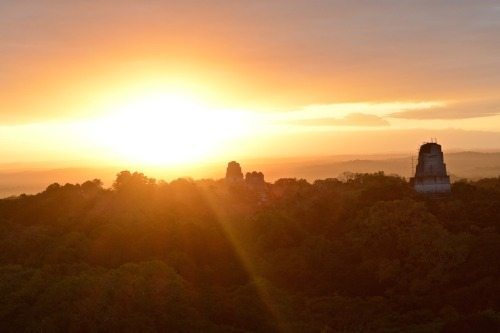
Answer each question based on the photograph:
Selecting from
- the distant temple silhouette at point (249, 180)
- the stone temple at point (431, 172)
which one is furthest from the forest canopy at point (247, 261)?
the distant temple silhouette at point (249, 180)

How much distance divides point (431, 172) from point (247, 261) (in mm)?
28509

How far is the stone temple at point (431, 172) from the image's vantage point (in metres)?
70.5

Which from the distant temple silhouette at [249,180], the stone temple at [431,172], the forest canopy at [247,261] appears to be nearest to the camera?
the forest canopy at [247,261]

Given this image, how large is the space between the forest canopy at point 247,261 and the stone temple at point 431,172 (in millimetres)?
1813

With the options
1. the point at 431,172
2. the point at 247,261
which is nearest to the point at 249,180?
the point at 431,172

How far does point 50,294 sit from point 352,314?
64.2 feet

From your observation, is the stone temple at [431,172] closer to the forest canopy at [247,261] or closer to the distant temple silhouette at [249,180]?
the forest canopy at [247,261]

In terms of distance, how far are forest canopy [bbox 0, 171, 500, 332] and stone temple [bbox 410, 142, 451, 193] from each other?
1.81 metres

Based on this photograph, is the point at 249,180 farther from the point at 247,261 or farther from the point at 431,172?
the point at 247,261

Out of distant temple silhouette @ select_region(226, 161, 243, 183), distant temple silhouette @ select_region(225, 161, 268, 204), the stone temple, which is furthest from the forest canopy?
distant temple silhouette @ select_region(226, 161, 243, 183)

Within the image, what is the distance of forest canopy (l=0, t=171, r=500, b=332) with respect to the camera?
3947cm

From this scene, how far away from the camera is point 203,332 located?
37.7 metres

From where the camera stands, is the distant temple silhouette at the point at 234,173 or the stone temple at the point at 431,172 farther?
the distant temple silhouette at the point at 234,173

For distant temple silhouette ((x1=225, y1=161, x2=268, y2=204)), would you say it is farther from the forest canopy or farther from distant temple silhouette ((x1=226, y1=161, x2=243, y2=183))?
the forest canopy
